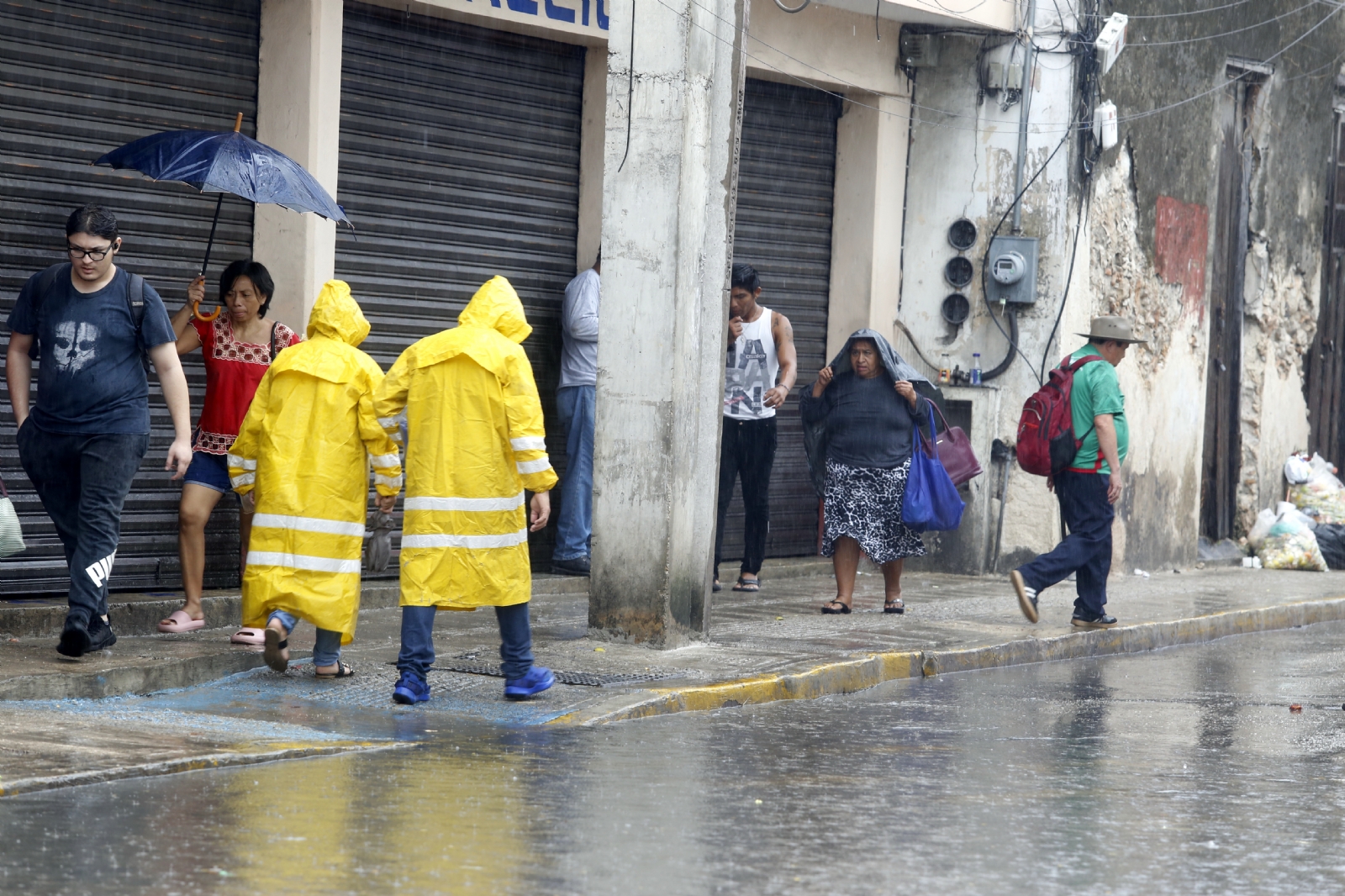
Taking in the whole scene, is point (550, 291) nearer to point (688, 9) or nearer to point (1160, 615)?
point (688, 9)

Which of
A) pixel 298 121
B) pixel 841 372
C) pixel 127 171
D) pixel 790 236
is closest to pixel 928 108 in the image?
pixel 790 236

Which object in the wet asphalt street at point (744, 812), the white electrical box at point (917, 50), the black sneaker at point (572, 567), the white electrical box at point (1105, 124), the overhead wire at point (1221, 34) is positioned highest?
the overhead wire at point (1221, 34)

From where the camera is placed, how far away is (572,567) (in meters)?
11.6

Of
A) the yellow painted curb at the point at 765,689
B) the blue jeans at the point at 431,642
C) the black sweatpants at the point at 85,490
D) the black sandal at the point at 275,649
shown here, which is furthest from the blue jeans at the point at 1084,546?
the black sweatpants at the point at 85,490

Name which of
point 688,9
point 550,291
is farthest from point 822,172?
point 688,9

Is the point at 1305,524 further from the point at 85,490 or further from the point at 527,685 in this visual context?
the point at 85,490

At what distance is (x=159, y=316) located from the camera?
7.88 meters

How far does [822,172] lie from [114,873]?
31.9 ft

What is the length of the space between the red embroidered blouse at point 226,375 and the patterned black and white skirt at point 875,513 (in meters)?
3.50

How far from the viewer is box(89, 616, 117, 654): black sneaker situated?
25.5 feet

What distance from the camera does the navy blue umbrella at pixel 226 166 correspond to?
325 inches

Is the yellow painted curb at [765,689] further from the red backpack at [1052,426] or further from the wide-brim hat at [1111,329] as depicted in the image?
the wide-brim hat at [1111,329]

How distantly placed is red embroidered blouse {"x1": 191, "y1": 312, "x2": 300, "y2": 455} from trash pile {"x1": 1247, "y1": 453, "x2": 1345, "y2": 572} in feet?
32.7

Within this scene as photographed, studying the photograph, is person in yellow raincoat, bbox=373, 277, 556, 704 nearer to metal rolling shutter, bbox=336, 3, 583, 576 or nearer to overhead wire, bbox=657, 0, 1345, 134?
metal rolling shutter, bbox=336, 3, 583, 576
